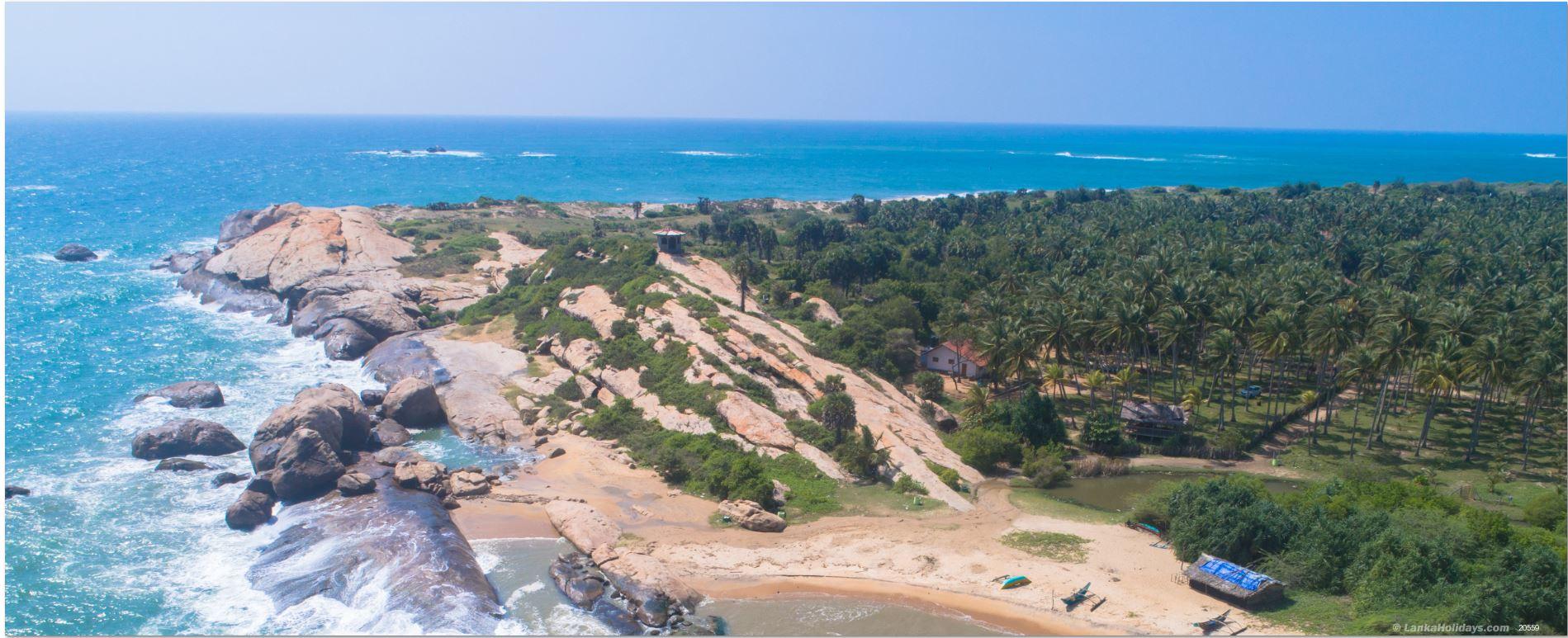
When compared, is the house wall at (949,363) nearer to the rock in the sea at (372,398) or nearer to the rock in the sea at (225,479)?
the rock in the sea at (372,398)

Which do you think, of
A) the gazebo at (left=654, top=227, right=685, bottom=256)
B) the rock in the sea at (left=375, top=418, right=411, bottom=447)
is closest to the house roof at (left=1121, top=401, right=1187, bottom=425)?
the gazebo at (left=654, top=227, right=685, bottom=256)

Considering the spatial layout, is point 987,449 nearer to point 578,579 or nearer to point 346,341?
point 578,579

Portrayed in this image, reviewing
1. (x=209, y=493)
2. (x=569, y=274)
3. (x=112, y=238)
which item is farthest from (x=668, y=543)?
(x=112, y=238)

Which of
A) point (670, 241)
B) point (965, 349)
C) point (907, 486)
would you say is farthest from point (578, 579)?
point (670, 241)

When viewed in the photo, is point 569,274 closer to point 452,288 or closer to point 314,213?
point 452,288

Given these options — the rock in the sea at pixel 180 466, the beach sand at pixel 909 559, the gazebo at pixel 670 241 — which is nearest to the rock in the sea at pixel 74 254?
the gazebo at pixel 670 241

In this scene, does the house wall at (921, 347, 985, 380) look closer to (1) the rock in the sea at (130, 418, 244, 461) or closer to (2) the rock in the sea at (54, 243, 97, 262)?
(1) the rock in the sea at (130, 418, 244, 461)

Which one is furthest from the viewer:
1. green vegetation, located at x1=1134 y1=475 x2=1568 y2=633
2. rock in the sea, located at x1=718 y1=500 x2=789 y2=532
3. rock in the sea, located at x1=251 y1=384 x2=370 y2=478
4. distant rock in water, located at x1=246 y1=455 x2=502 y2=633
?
rock in the sea, located at x1=251 y1=384 x2=370 y2=478
